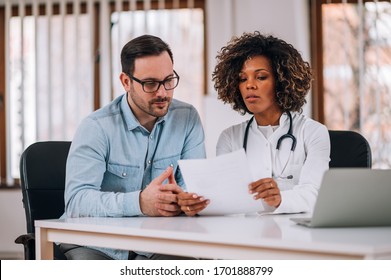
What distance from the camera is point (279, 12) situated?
5.27 meters

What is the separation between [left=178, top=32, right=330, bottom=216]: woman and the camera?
2455mm

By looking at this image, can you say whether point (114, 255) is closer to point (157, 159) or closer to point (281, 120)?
point (157, 159)

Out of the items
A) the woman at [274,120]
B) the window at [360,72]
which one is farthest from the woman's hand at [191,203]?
the window at [360,72]

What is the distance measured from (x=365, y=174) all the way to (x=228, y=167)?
0.41m

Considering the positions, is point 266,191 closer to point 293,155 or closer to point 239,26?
point 293,155

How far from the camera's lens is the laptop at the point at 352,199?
67.1 inches

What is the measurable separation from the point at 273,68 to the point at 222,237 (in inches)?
47.1

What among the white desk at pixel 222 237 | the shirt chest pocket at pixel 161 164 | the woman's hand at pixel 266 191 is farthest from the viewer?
→ the shirt chest pocket at pixel 161 164

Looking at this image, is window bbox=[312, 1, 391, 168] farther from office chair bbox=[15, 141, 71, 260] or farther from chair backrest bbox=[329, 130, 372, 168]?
office chair bbox=[15, 141, 71, 260]

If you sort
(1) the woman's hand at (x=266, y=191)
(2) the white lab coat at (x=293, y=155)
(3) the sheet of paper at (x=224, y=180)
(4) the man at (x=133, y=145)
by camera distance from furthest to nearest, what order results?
(2) the white lab coat at (x=293, y=155) → (4) the man at (x=133, y=145) → (1) the woman's hand at (x=266, y=191) → (3) the sheet of paper at (x=224, y=180)

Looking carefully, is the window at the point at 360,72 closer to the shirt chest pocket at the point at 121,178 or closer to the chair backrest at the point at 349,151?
the chair backrest at the point at 349,151


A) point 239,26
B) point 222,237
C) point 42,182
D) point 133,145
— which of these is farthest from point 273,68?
point 239,26

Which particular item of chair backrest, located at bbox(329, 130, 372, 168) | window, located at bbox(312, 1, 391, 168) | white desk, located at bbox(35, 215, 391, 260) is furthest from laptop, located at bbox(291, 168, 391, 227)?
window, located at bbox(312, 1, 391, 168)

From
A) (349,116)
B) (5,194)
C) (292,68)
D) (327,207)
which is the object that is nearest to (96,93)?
(5,194)
